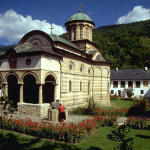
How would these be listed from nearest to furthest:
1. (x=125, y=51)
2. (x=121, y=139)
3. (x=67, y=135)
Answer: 1. (x=121, y=139)
2. (x=67, y=135)
3. (x=125, y=51)

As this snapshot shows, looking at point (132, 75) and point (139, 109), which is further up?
point (132, 75)

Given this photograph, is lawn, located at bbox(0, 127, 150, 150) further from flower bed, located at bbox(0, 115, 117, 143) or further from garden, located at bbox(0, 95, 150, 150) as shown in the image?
flower bed, located at bbox(0, 115, 117, 143)

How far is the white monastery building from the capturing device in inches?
1375

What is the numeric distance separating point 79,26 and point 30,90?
11.0m

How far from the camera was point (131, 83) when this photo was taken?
3600 centimetres

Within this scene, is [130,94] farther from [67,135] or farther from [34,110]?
[67,135]

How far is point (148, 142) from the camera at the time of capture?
25.5 feet

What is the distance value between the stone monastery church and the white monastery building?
15859 mm

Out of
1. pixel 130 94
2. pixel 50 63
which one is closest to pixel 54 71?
pixel 50 63

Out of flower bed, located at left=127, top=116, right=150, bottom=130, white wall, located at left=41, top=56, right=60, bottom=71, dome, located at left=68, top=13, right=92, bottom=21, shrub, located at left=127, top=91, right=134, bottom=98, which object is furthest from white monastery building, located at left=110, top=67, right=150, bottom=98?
flower bed, located at left=127, top=116, right=150, bottom=130

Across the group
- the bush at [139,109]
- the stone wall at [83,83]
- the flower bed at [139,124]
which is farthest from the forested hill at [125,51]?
the flower bed at [139,124]

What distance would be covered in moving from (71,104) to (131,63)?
1815 inches

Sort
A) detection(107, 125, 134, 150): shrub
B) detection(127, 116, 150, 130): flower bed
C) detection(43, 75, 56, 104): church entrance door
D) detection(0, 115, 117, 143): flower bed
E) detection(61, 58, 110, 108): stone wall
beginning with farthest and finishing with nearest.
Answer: detection(43, 75, 56, 104): church entrance door
detection(61, 58, 110, 108): stone wall
detection(127, 116, 150, 130): flower bed
detection(0, 115, 117, 143): flower bed
detection(107, 125, 134, 150): shrub

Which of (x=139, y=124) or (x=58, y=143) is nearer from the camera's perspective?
(x=58, y=143)
